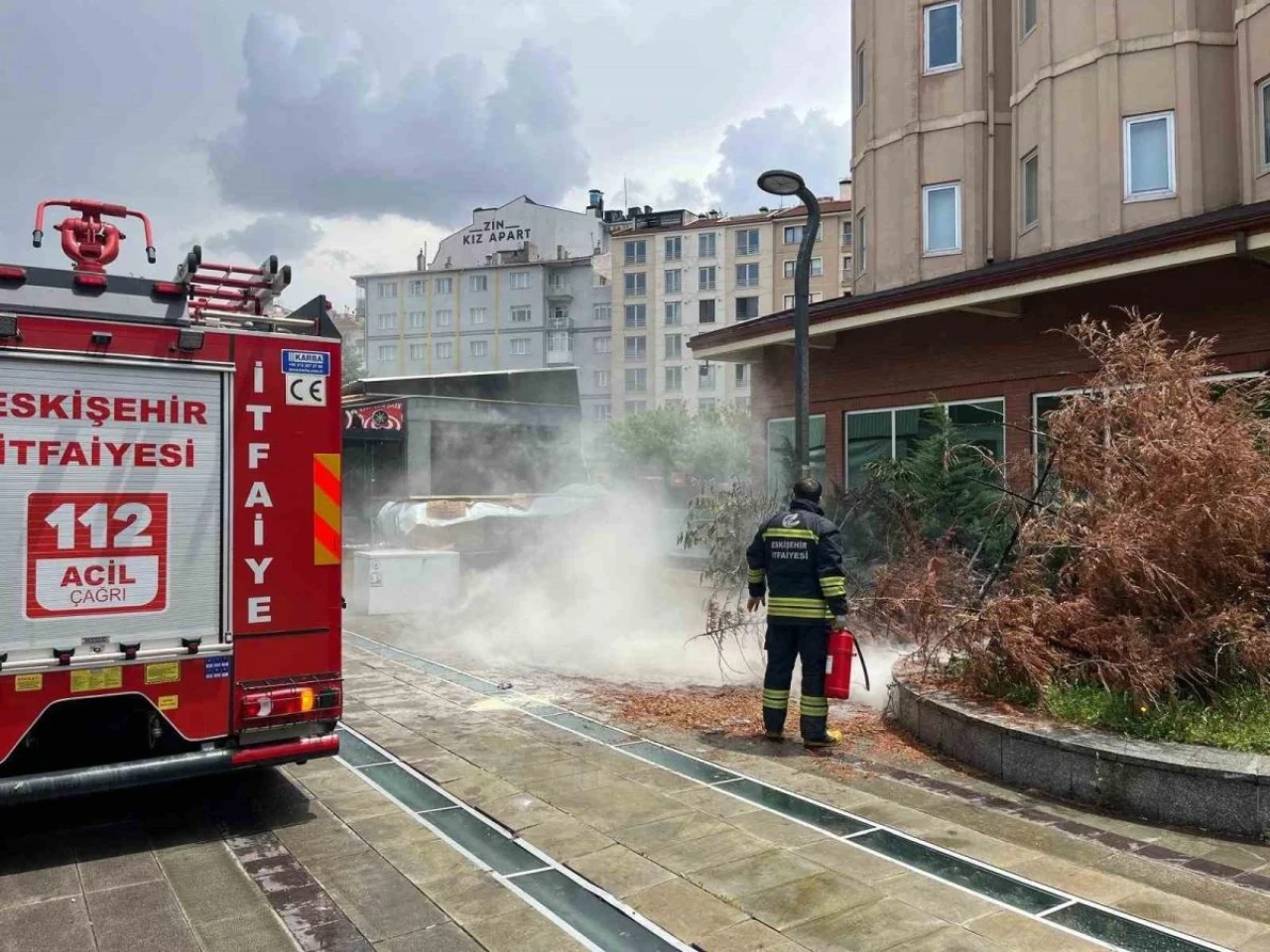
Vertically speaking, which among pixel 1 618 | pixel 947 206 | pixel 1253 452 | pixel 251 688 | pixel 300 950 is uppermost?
pixel 947 206

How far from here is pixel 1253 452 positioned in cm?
567

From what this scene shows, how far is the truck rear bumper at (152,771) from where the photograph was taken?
4.42 m

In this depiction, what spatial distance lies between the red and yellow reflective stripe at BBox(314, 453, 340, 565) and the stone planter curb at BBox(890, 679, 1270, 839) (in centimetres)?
385

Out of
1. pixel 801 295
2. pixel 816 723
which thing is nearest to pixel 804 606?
pixel 816 723

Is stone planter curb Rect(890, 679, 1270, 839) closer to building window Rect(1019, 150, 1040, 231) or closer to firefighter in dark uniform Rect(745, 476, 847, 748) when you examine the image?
firefighter in dark uniform Rect(745, 476, 847, 748)

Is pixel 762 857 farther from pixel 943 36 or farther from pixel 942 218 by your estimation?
pixel 943 36

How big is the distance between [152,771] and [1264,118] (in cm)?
1347

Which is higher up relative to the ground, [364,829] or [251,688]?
[251,688]

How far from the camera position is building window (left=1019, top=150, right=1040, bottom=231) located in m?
14.9

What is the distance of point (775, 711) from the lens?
6652 mm

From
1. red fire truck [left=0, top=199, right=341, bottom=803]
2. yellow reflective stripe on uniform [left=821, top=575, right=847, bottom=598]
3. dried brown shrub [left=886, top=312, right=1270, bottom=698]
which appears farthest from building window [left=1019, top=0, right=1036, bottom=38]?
red fire truck [left=0, top=199, right=341, bottom=803]

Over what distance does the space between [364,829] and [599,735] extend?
2132mm

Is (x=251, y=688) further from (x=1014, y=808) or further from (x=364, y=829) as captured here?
(x=1014, y=808)

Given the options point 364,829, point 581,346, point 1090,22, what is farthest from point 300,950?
point 581,346
